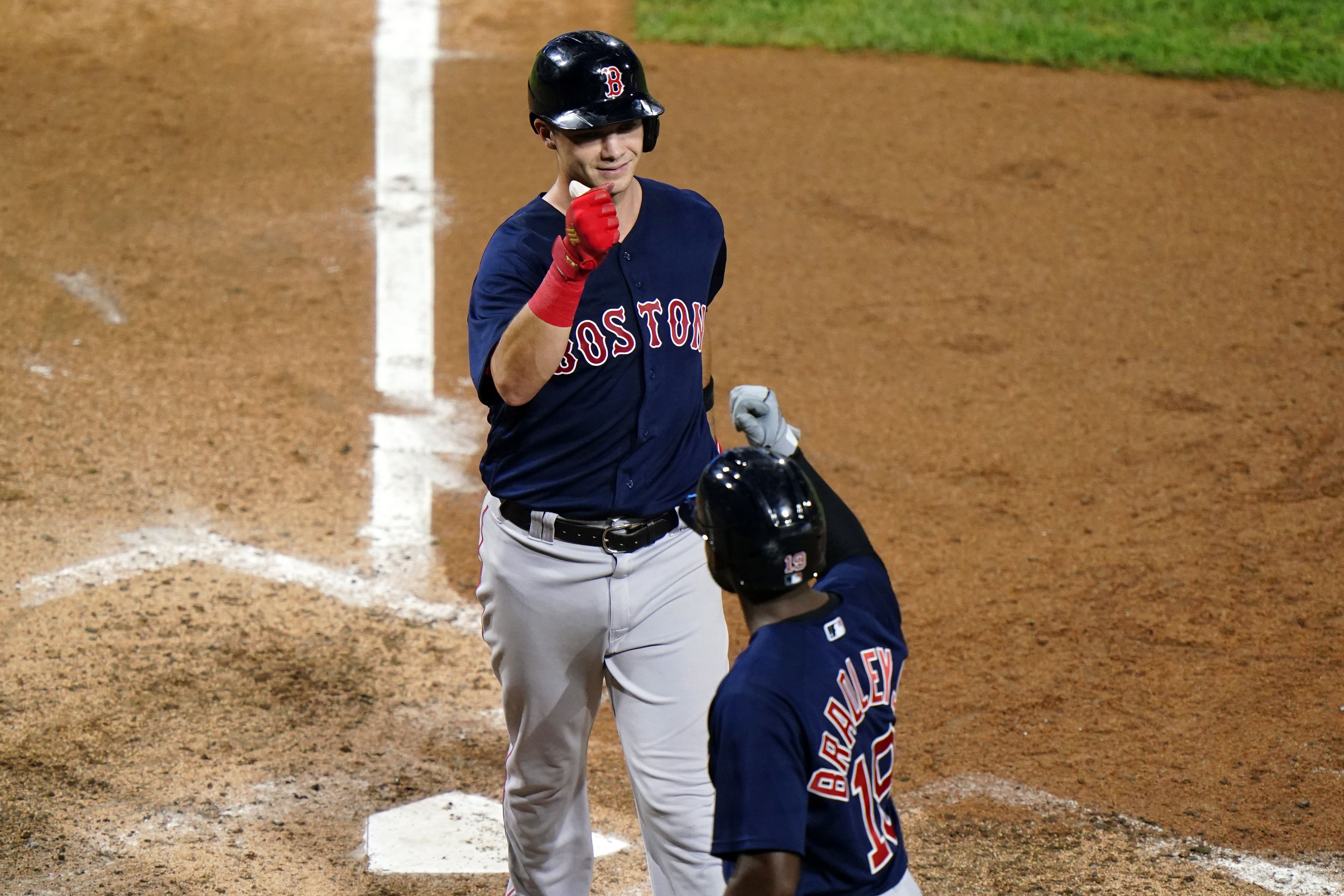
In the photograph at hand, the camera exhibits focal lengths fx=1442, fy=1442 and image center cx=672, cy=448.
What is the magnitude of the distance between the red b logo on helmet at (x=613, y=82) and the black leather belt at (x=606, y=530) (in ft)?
2.74

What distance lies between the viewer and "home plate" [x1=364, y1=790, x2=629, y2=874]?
362 cm

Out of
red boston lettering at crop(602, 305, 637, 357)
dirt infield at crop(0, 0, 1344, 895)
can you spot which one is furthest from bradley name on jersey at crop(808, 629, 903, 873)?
dirt infield at crop(0, 0, 1344, 895)

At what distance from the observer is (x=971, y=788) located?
3.91m

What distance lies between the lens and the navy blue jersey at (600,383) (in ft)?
9.36

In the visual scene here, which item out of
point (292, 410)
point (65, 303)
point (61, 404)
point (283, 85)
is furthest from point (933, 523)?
point (283, 85)

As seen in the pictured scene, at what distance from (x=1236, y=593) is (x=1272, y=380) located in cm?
166

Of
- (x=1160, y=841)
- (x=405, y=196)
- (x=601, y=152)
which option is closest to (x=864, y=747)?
(x=601, y=152)

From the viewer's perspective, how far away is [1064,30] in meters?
9.51

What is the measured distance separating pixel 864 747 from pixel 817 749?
129 mm

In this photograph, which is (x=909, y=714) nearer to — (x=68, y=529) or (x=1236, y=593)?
(x=1236, y=593)

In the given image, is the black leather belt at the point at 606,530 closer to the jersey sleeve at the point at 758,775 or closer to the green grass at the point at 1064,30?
the jersey sleeve at the point at 758,775

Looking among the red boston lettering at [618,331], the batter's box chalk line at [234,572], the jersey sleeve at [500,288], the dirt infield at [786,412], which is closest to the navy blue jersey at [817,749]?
the red boston lettering at [618,331]

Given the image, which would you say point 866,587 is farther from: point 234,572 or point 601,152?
point 234,572

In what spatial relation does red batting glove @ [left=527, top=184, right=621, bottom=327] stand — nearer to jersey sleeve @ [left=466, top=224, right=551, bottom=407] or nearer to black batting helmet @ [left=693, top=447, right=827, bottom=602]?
jersey sleeve @ [left=466, top=224, right=551, bottom=407]
